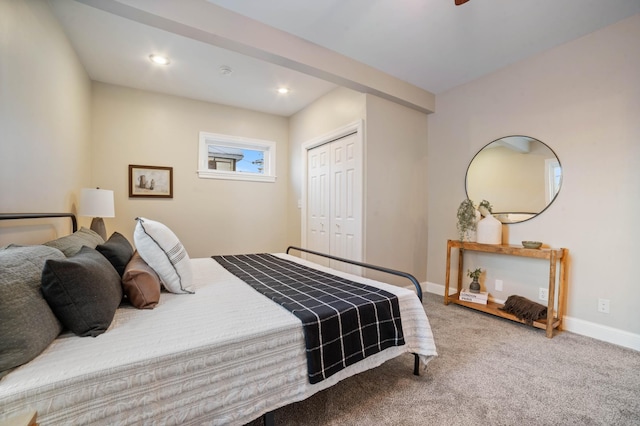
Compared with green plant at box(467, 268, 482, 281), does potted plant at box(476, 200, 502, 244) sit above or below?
above

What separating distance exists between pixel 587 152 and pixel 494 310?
5.62 ft

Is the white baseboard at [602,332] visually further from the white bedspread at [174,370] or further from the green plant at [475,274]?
the white bedspread at [174,370]

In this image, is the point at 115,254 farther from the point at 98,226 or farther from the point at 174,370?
the point at 98,226

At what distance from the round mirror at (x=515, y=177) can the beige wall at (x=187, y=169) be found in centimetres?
294

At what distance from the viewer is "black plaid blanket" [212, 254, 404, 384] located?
1268 millimetres

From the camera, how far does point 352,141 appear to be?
3.41m

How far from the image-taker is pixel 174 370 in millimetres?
961

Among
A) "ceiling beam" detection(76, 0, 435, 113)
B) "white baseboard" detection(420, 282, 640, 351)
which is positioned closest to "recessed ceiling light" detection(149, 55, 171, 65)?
"ceiling beam" detection(76, 0, 435, 113)

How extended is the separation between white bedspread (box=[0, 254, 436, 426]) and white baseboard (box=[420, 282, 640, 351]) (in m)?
2.31

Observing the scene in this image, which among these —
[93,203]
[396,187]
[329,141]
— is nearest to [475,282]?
[396,187]

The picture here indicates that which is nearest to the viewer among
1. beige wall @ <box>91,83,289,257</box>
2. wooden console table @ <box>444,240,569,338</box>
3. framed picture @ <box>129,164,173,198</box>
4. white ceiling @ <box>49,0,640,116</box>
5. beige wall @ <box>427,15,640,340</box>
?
white ceiling @ <box>49,0,640,116</box>

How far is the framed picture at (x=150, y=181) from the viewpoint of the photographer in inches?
142

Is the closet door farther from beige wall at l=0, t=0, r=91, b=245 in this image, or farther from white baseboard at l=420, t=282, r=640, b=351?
beige wall at l=0, t=0, r=91, b=245

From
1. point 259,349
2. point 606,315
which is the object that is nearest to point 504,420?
point 259,349
